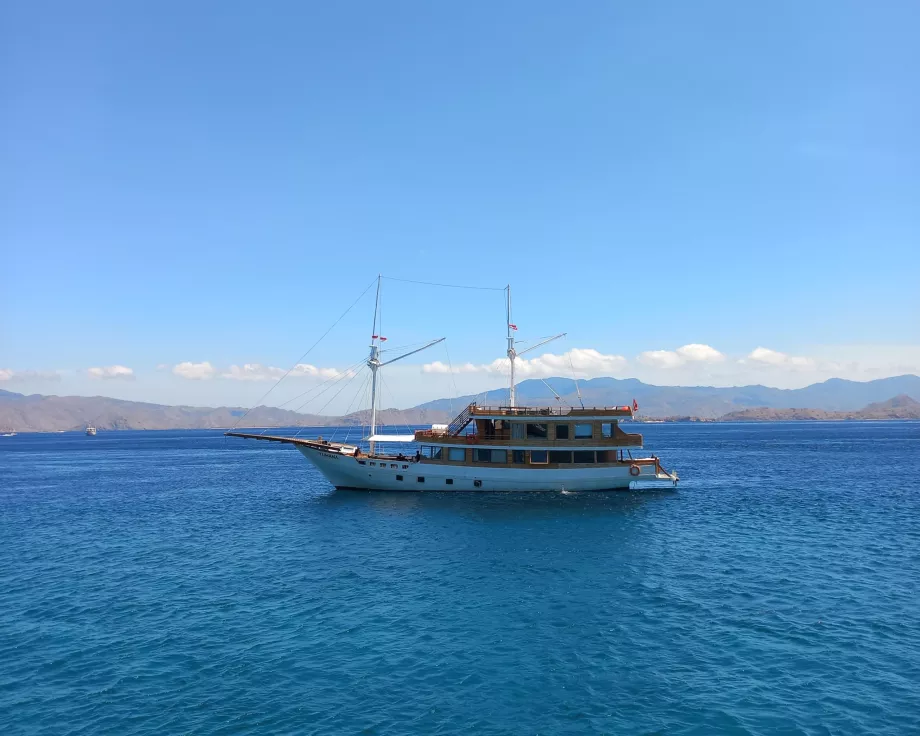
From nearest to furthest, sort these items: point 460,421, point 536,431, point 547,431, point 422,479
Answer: point 547,431 < point 536,431 < point 422,479 < point 460,421

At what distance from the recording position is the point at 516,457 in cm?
5403

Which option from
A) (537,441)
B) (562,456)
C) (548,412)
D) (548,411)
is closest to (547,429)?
(537,441)

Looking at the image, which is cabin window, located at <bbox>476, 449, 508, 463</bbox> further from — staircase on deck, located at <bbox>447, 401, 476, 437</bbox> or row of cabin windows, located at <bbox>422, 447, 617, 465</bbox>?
staircase on deck, located at <bbox>447, 401, 476, 437</bbox>

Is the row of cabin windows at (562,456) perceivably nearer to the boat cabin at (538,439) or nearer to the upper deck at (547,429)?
the boat cabin at (538,439)

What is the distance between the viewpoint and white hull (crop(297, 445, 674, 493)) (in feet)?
174

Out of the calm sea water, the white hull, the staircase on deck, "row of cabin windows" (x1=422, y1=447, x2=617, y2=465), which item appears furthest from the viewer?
the staircase on deck

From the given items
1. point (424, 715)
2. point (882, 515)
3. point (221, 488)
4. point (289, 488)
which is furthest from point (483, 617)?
point (221, 488)

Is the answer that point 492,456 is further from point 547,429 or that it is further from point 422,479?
point 422,479

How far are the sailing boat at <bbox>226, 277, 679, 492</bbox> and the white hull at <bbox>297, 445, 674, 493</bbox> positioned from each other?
0.10 meters

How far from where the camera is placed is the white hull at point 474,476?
5306 cm

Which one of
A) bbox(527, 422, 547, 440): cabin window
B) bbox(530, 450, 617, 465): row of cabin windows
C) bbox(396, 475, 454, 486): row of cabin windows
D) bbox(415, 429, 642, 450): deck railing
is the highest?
bbox(527, 422, 547, 440): cabin window

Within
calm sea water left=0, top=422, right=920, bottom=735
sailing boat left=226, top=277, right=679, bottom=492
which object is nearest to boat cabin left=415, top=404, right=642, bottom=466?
sailing boat left=226, top=277, right=679, bottom=492

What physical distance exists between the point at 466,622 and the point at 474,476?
30677 mm

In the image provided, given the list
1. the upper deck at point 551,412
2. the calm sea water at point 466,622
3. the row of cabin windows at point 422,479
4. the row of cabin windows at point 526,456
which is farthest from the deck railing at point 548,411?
the calm sea water at point 466,622
